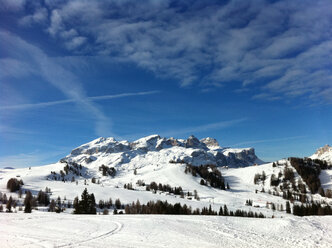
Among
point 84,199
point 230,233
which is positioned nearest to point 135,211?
point 84,199

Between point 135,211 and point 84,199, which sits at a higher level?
point 84,199

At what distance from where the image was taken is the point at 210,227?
1591 inches

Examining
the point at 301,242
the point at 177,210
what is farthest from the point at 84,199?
the point at 301,242

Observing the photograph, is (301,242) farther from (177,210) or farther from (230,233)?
(177,210)

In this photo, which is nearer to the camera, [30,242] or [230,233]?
[30,242]

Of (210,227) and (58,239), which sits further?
(210,227)

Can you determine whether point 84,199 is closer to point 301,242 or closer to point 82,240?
point 82,240

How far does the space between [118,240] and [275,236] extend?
23.2 m

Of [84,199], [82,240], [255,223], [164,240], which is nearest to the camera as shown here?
[82,240]

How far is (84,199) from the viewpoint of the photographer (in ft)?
315

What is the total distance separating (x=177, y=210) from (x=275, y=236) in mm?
92998

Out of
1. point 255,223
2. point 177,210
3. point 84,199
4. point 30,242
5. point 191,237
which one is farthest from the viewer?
point 177,210

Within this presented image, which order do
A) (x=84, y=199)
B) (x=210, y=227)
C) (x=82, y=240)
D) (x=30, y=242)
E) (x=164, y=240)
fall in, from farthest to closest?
Answer: (x=84, y=199) → (x=210, y=227) → (x=164, y=240) → (x=82, y=240) → (x=30, y=242)

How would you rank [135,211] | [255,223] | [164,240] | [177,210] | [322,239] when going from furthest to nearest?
[135,211] → [177,210] → [255,223] → [322,239] → [164,240]
